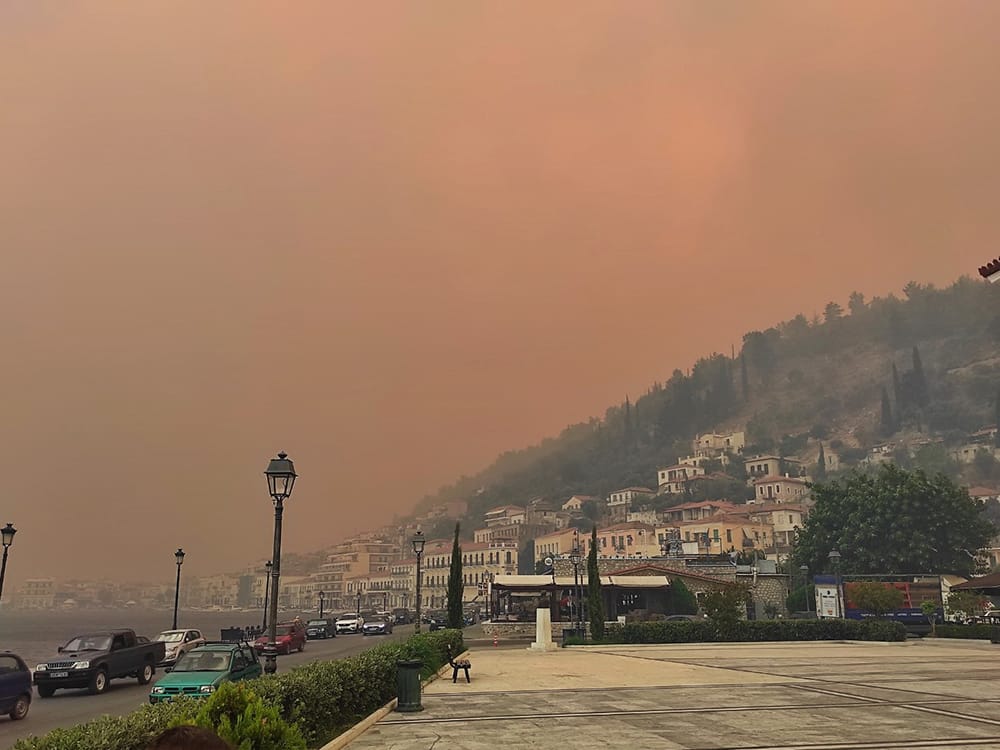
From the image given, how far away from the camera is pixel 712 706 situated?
62.2 ft

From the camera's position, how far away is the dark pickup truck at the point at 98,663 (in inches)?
973

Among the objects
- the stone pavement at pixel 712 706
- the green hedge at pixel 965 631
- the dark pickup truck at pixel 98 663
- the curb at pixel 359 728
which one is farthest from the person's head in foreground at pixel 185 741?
the green hedge at pixel 965 631

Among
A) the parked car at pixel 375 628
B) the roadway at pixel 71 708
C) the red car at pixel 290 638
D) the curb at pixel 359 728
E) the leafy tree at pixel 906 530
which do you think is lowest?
the parked car at pixel 375 628

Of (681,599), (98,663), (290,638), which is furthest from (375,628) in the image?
(98,663)

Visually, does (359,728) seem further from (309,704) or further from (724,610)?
(724,610)

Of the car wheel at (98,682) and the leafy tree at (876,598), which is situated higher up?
the leafy tree at (876,598)

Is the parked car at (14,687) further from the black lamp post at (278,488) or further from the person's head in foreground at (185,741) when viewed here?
the person's head in foreground at (185,741)

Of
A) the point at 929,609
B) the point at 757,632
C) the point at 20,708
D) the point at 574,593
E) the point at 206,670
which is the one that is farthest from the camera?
the point at 574,593

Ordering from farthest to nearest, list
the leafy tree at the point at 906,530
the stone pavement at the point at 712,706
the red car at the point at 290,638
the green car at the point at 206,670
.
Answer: the leafy tree at the point at 906,530, the red car at the point at 290,638, the green car at the point at 206,670, the stone pavement at the point at 712,706

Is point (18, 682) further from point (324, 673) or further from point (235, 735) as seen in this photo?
point (235, 735)

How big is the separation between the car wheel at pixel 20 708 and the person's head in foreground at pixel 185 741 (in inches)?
821

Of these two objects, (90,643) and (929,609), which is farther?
(929,609)

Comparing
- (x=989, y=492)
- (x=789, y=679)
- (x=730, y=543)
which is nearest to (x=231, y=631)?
(x=789, y=679)

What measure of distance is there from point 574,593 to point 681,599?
936 centimetres
